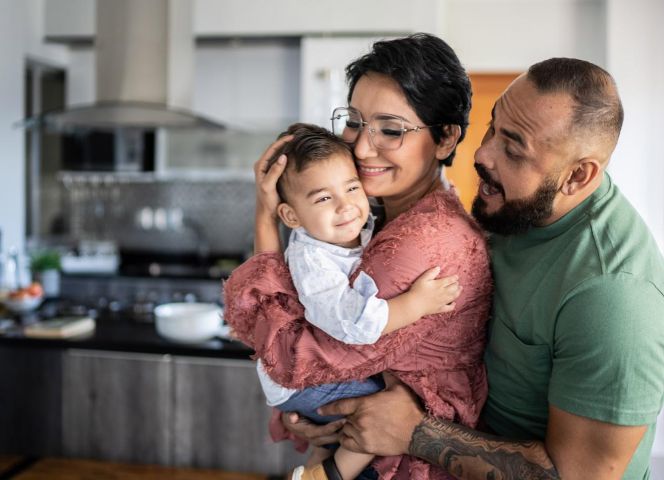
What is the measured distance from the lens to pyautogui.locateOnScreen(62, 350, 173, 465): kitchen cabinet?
3.35m

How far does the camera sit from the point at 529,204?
1.28 metres

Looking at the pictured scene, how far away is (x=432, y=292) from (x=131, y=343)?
226cm

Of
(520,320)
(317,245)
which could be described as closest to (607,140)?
(520,320)

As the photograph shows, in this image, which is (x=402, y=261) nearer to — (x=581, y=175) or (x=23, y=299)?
(x=581, y=175)

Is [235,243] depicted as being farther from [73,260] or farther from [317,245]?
[317,245]

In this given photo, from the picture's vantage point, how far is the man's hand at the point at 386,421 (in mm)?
1340

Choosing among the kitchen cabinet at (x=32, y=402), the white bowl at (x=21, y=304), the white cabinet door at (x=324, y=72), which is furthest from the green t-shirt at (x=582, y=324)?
the white cabinet door at (x=324, y=72)

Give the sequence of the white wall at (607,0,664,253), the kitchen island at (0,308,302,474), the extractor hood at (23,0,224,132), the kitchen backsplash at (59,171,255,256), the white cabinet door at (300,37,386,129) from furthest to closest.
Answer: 1. the kitchen backsplash at (59,171,255,256)
2. the white cabinet door at (300,37,386,129)
3. the white wall at (607,0,664,253)
4. the extractor hood at (23,0,224,132)
5. the kitchen island at (0,308,302,474)

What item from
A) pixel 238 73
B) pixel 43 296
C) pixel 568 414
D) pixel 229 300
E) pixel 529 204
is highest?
pixel 238 73

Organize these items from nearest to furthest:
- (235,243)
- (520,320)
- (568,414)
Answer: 1. (568,414)
2. (520,320)
3. (235,243)

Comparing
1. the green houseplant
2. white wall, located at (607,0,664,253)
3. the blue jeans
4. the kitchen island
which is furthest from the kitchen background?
the blue jeans

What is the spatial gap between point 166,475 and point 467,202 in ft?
9.89

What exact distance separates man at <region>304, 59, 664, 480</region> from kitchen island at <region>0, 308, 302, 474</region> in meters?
1.98

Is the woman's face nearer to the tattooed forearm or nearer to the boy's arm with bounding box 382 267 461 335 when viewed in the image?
the boy's arm with bounding box 382 267 461 335
